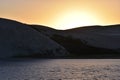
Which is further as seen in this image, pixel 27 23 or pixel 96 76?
pixel 27 23

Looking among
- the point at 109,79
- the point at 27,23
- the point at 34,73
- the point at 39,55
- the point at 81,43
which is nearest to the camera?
the point at 109,79

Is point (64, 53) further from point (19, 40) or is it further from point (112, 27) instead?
point (112, 27)

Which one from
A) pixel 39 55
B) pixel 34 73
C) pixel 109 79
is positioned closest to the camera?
pixel 109 79

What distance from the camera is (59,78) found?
686 mm

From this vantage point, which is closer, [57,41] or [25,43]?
[25,43]

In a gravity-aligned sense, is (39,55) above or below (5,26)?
below

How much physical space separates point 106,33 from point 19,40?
1.55 ft

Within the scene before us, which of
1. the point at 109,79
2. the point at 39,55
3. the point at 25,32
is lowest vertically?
the point at 109,79

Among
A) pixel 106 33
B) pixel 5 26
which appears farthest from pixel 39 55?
pixel 106 33

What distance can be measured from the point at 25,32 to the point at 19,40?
5 cm

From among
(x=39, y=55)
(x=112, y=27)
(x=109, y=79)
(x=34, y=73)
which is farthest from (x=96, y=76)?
(x=112, y=27)

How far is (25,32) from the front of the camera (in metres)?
1.51

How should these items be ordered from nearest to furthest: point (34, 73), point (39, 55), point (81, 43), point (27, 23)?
1. point (34, 73)
2. point (39, 55)
3. point (81, 43)
4. point (27, 23)

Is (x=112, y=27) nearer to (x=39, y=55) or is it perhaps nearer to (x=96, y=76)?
(x=39, y=55)
